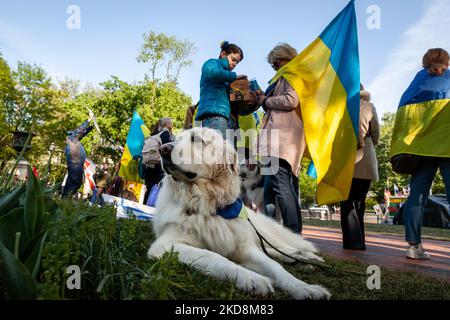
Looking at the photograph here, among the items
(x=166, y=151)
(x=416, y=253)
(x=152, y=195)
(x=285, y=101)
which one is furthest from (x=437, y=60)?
(x=152, y=195)

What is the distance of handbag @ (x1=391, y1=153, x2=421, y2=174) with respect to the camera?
4119mm

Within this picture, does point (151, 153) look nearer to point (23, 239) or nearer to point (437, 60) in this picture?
point (23, 239)

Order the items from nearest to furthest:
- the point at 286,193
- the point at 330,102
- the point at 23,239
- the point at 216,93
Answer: the point at 23,239
the point at 286,193
the point at 330,102
the point at 216,93

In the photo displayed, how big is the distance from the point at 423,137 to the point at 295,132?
1578 mm

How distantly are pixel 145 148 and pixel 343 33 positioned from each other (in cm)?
383

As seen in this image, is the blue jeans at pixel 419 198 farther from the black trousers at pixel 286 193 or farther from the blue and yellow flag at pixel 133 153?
the blue and yellow flag at pixel 133 153

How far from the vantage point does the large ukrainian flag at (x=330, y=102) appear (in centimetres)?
408

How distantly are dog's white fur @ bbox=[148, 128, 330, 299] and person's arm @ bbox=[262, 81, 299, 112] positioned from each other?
48.4 inches

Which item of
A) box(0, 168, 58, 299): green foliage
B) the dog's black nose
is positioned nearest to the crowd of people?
the dog's black nose

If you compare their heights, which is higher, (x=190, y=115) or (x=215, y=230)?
(x=190, y=115)

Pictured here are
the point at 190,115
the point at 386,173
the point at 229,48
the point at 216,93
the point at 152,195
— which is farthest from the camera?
the point at 386,173

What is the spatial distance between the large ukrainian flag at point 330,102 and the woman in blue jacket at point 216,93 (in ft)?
2.44

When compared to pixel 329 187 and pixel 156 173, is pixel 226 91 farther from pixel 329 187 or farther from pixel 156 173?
pixel 156 173

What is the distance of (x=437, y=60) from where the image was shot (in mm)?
4113
